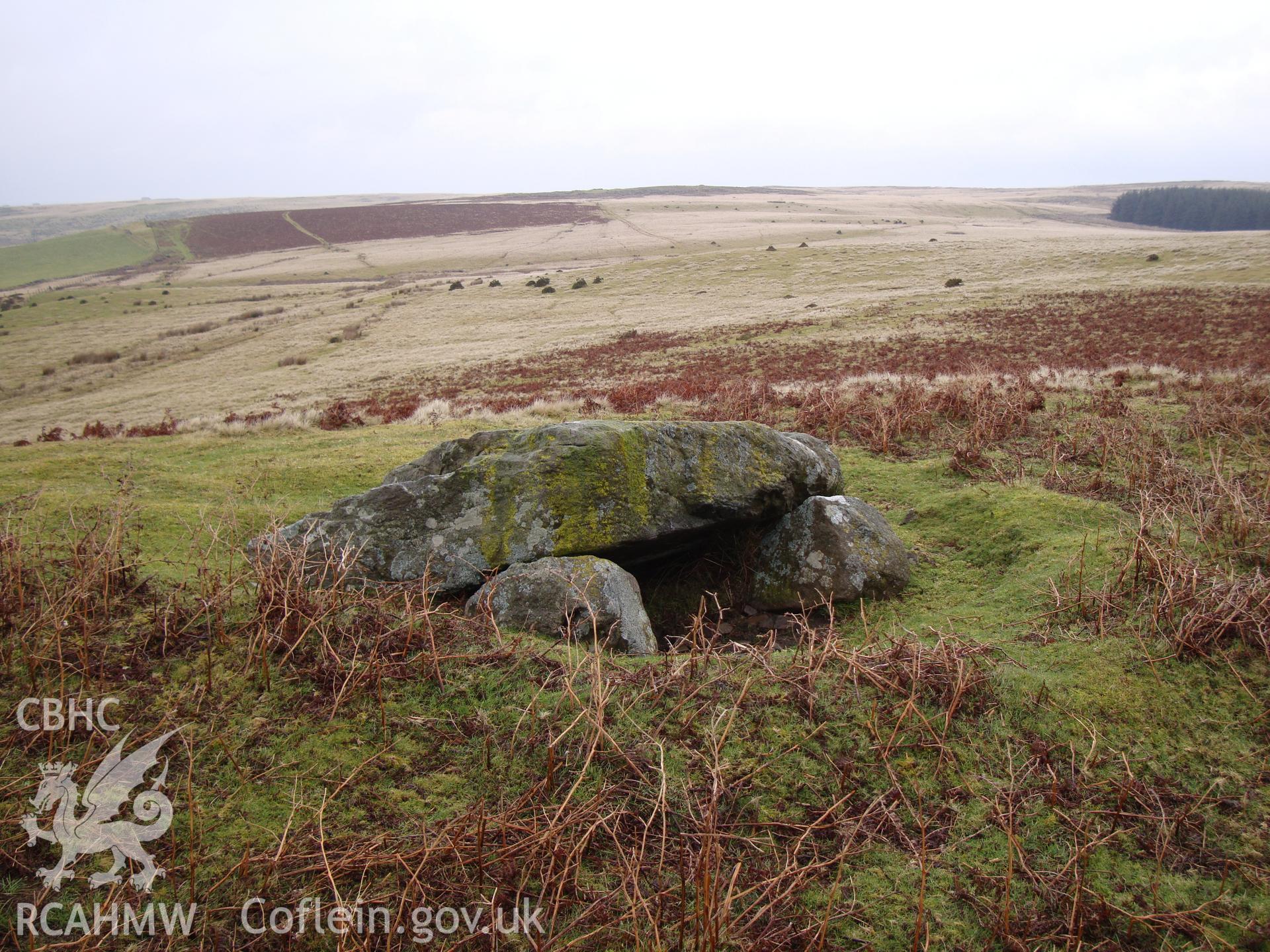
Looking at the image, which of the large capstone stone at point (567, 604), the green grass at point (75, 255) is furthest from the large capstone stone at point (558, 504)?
the green grass at point (75, 255)

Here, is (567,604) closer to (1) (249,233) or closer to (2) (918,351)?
(2) (918,351)

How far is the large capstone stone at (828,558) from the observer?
289 inches

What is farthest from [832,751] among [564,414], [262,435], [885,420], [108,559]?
[262,435]

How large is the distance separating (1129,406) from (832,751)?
1327 cm

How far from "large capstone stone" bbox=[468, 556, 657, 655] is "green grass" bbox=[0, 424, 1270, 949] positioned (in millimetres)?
652

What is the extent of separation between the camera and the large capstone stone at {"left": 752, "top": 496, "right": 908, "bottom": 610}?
289 inches

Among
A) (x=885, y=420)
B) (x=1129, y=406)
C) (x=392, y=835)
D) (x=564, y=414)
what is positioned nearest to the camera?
(x=392, y=835)

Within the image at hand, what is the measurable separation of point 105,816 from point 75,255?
431 ft

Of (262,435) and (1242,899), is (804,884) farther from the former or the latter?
(262,435)

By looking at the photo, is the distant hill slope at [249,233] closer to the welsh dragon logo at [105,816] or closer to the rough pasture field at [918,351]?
the rough pasture field at [918,351]

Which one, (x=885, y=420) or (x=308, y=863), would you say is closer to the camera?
(x=308, y=863)

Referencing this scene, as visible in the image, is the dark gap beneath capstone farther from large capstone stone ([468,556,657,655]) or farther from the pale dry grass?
the pale dry grass

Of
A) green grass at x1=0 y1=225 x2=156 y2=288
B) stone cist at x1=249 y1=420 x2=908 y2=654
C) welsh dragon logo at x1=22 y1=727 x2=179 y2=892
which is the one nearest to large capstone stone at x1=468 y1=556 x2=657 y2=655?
stone cist at x1=249 y1=420 x2=908 y2=654

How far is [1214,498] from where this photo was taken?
7078mm
